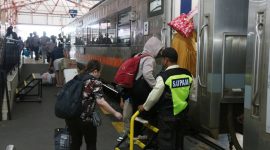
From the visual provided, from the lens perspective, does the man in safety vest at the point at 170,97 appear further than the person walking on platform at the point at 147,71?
No

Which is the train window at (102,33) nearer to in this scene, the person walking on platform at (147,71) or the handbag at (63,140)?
the person walking on platform at (147,71)

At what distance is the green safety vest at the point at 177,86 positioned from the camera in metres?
4.38

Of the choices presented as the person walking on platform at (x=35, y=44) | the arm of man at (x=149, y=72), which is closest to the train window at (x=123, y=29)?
the arm of man at (x=149, y=72)

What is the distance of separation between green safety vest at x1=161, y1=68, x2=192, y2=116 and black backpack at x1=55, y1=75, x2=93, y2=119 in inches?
37.5

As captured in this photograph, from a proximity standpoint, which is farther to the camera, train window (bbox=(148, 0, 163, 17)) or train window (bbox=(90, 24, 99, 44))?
train window (bbox=(90, 24, 99, 44))

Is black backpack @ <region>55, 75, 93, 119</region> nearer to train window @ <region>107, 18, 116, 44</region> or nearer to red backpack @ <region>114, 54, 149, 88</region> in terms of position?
red backpack @ <region>114, 54, 149, 88</region>

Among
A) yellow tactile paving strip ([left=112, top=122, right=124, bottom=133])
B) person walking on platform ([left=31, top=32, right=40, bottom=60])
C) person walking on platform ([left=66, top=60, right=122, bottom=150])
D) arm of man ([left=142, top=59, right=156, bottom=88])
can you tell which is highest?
person walking on platform ([left=31, top=32, right=40, bottom=60])

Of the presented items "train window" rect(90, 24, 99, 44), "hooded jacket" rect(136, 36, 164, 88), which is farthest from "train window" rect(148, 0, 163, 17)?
"train window" rect(90, 24, 99, 44)

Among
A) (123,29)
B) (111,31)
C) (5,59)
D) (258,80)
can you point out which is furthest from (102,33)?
(258,80)

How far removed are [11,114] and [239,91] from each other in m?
5.88

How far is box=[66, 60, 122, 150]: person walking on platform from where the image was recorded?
4.32 m

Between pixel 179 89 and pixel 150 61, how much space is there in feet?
3.71

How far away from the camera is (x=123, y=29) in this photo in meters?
8.56

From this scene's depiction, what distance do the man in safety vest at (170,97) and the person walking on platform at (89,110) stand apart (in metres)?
0.53
